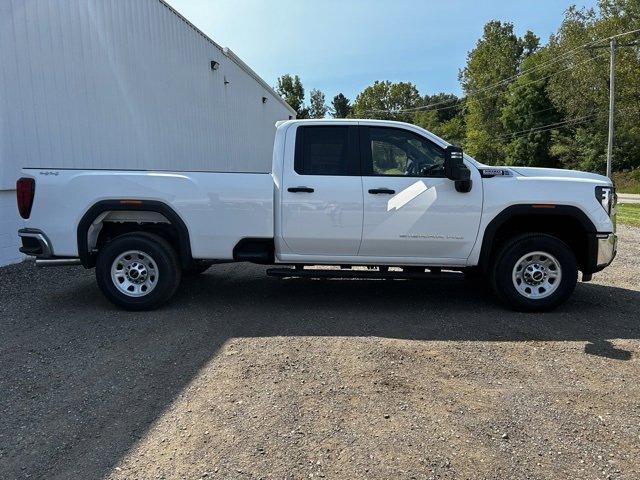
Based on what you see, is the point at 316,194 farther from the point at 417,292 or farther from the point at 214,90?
the point at 214,90

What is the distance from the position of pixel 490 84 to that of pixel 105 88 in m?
54.9

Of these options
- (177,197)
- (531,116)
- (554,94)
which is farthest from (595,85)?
(177,197)

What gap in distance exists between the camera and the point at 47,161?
29.5ft

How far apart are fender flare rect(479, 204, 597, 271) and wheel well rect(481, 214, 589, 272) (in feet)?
0.39

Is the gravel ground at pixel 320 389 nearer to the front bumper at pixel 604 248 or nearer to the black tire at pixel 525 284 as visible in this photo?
the black tire at pixel 525 284

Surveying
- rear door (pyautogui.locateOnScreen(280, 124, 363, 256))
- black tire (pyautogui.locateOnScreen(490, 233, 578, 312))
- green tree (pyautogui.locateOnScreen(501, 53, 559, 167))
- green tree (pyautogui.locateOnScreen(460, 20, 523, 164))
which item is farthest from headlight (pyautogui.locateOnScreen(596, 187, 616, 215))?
green tree (pyautogui.locateOnScreen(460, 20, 523, 164))

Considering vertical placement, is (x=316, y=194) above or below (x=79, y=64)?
below

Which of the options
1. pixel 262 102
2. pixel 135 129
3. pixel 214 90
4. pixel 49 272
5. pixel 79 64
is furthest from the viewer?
pixel 262 102

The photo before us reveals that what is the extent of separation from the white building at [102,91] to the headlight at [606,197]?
8527 mm

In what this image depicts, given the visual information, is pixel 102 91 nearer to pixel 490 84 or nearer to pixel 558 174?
pixel 558 174

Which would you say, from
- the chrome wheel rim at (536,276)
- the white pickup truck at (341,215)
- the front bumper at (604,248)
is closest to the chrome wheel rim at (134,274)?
the white pickup truck at (341,215)

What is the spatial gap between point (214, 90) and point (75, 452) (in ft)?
53.4

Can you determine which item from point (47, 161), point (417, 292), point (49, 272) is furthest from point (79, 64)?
point (417, 292)

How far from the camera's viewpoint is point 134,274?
5.80 meters
